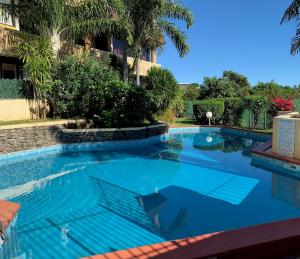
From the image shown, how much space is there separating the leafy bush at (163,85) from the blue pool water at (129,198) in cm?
839

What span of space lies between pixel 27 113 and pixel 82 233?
12829mm

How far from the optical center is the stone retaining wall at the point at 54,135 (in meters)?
13.9

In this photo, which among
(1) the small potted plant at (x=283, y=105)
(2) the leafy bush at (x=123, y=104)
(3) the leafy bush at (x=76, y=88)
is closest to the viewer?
(2) the leafy bush at (x=123, y=104)

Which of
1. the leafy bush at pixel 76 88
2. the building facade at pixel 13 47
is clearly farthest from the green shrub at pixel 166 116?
the leafy bush at pixel 76 88

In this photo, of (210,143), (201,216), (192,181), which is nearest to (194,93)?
(210,143)

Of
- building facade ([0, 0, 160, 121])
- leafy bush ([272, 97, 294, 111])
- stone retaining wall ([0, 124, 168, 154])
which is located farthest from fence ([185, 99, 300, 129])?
building facade ([0, 0, 160, 121])

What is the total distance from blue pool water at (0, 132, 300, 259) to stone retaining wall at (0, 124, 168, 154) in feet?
3.33

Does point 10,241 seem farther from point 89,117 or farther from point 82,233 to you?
point 89,117

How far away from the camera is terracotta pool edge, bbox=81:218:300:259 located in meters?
3.94

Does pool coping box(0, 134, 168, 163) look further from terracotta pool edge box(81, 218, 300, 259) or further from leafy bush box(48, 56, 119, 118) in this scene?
terracotta pool edge box(81, 218, 300, 259)

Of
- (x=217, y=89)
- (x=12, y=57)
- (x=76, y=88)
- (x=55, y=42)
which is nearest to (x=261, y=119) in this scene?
(x=76, y=88)

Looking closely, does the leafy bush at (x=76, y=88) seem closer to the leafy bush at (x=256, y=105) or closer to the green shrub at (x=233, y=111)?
the leafy bush at (x=256, y=105)

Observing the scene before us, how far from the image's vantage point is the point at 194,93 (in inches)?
1647

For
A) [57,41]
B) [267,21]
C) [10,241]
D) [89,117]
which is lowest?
[10,241]
